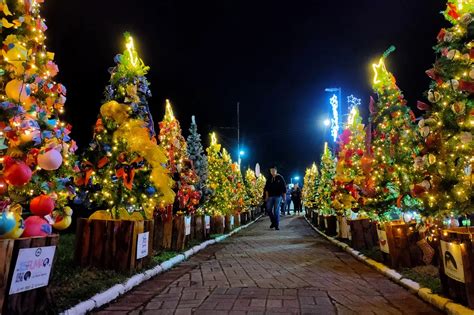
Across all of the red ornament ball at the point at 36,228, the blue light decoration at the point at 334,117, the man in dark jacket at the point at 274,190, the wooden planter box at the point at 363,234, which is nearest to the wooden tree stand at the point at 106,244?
the red ornament ball at the point at 36,228

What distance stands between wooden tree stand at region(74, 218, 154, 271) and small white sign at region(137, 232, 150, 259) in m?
0.19

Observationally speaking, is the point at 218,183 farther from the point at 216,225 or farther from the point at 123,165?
the point at 123,165

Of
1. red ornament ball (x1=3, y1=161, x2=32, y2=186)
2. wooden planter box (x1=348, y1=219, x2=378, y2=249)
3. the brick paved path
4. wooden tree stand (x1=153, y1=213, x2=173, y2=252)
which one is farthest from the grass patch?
wooden planter box (x1=348, y1=219, x2=378, y2=249)

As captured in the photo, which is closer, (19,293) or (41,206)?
(19,293)

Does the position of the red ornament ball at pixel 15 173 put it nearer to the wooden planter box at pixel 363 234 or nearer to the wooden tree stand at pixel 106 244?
the wooden tree stand at pixel 106 244

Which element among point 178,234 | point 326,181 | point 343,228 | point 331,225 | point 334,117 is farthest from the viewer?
point 334,117

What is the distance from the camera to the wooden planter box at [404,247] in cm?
658

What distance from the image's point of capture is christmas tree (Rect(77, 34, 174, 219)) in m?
7.46

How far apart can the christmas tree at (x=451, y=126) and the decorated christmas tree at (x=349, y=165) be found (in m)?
4.90

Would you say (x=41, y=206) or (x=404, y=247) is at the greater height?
(x=41, y=206)

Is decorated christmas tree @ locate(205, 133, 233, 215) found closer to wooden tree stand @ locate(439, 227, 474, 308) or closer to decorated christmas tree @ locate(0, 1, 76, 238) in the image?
decorated christmas tree @ locate(0, 1, 76, 238)

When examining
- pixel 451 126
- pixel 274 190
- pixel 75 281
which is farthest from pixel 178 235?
pixel 274 190

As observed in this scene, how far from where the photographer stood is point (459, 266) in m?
4.40

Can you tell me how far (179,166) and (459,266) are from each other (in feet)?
30.1
